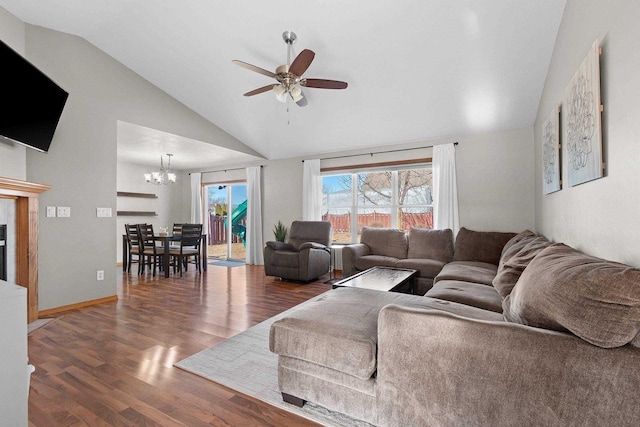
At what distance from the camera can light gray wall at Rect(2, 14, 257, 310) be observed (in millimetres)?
3162

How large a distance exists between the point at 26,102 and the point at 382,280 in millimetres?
3653

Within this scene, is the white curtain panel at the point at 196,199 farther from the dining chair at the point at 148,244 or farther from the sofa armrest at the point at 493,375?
the sofa armrest at the point at 493,375

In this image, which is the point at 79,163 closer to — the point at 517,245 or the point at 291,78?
the point at 291,78

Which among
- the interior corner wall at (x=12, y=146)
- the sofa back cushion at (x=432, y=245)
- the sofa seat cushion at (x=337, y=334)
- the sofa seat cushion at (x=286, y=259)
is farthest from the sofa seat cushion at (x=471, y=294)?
the interior corner wall at (x=12, y=146)

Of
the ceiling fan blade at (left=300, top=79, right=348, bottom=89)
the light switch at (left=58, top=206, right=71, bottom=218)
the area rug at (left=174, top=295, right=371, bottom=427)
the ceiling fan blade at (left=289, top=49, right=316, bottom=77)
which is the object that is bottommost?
the area rug at (left=174, top=295, right=371, bottom=427)

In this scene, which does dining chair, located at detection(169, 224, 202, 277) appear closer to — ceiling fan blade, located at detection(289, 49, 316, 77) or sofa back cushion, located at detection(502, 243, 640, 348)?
ceiling fan blade, located at detection(289, 49, 316, 77)

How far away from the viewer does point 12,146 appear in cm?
288

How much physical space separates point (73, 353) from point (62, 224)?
5.78ft

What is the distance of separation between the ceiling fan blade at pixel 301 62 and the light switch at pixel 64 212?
2964 millimetres

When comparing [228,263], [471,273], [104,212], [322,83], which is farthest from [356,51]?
[228,263]

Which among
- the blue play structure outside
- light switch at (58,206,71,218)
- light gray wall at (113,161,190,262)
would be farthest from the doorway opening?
light switch at (58,206,71,218)

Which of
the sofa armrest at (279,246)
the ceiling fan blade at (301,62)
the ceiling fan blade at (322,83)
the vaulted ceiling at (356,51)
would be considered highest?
the vaulted ceiling at (356,51)

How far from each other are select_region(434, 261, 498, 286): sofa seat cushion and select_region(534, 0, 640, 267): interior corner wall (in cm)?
89

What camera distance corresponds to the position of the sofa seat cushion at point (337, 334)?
1.38m
